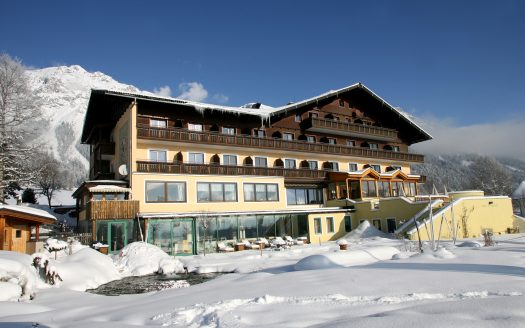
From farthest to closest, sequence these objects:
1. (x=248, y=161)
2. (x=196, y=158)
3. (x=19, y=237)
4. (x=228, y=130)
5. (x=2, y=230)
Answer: (x=228, y=130), (x=248, y=161), (x=196, y=158), (x=19, y=237), (x=2, y=230)

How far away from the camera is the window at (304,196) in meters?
35.1

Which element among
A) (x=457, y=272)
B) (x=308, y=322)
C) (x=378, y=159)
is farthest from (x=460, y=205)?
(x=308, y=322)

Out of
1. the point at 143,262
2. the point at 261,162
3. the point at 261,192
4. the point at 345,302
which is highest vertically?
the point at 261,162

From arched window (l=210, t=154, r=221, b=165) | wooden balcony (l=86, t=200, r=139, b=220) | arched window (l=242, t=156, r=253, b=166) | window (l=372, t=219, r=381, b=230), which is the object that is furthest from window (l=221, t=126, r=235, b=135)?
window (l=372, t=219, r=381, b=230)

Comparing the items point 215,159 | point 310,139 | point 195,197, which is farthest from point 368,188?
Result: point 195,197

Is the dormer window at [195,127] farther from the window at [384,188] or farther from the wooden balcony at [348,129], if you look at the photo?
the window at [384,188]

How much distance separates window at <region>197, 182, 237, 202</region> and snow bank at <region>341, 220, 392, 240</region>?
9.62 metres

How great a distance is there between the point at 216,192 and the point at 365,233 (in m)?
11.9

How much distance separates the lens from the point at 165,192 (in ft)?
89.8

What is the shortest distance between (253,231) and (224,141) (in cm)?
734

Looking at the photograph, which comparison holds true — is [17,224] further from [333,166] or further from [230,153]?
[333,166]

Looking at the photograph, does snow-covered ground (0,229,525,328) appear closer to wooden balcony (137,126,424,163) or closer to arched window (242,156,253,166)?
wooden balcony (137,126,424,163)

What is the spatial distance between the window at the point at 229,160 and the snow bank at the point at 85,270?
554 inches

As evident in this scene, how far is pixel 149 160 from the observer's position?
27656mm
